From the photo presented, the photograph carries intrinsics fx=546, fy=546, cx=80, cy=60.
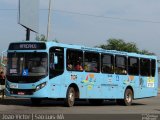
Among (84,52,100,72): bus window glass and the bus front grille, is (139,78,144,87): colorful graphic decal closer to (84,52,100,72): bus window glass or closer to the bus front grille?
(84,52,100,72): bus window glass

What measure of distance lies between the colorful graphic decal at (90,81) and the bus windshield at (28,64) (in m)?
2.94

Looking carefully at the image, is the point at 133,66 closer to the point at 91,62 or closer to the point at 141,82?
the point at 141,82

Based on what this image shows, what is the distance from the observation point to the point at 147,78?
30.6 meters

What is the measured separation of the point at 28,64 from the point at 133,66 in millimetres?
7784

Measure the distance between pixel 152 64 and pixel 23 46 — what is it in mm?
9759

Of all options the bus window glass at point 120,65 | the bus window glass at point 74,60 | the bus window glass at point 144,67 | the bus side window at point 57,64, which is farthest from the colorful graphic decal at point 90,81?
the bus window glass at point 144,67

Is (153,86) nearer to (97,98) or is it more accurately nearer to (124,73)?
(124,73)

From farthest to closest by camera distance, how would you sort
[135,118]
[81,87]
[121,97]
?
[121,97] → [81,87] → [135,118]

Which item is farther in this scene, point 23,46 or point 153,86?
point 153,86

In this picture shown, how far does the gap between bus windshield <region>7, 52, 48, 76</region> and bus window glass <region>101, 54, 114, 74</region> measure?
438 cm

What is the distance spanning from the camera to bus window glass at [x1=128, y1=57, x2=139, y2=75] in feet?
95.2

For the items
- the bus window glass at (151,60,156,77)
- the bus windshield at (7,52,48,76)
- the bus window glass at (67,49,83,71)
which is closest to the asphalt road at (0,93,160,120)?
the bus windshield at (7,52,48,76)

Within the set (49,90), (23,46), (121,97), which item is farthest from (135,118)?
(121,97)

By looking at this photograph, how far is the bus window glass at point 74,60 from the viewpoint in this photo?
24391 millimetres
